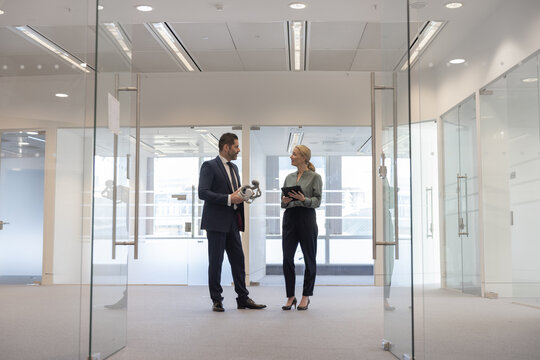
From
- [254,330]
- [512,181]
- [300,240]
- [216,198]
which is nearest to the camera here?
[254,330]

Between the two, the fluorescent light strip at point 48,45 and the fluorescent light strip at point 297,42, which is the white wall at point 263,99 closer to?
the fluorescent light strip at point 297,42

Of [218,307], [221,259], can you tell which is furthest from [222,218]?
[218,307]

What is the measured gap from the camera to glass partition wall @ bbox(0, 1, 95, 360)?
2529 millimetres

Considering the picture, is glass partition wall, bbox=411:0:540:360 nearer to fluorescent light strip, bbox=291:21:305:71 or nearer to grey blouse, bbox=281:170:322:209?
grey blouse, bbox=281:170:322:209

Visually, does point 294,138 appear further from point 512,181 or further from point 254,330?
point 254,330

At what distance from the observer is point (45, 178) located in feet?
8.88

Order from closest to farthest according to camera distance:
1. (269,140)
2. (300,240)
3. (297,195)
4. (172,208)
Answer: (297,195), (300,240), (172,208), (269,140)

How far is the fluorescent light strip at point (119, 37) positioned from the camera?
3136 millimetres

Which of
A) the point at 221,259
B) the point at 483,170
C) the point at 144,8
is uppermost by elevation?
the point at 144,8

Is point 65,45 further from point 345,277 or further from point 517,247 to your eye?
point 345,277

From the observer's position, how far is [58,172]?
277 centimetres

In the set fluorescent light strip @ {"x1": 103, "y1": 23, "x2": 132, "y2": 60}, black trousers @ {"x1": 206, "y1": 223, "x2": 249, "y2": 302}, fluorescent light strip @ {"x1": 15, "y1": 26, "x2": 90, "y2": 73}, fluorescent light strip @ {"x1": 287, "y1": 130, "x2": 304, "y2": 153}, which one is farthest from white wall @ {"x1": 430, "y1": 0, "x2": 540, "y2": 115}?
fluorescent light strip @ {"x1": 15, "y1": 26, "x2": 90, "y2": 73}

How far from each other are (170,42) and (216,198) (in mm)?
2769

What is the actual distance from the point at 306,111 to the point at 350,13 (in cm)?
245
